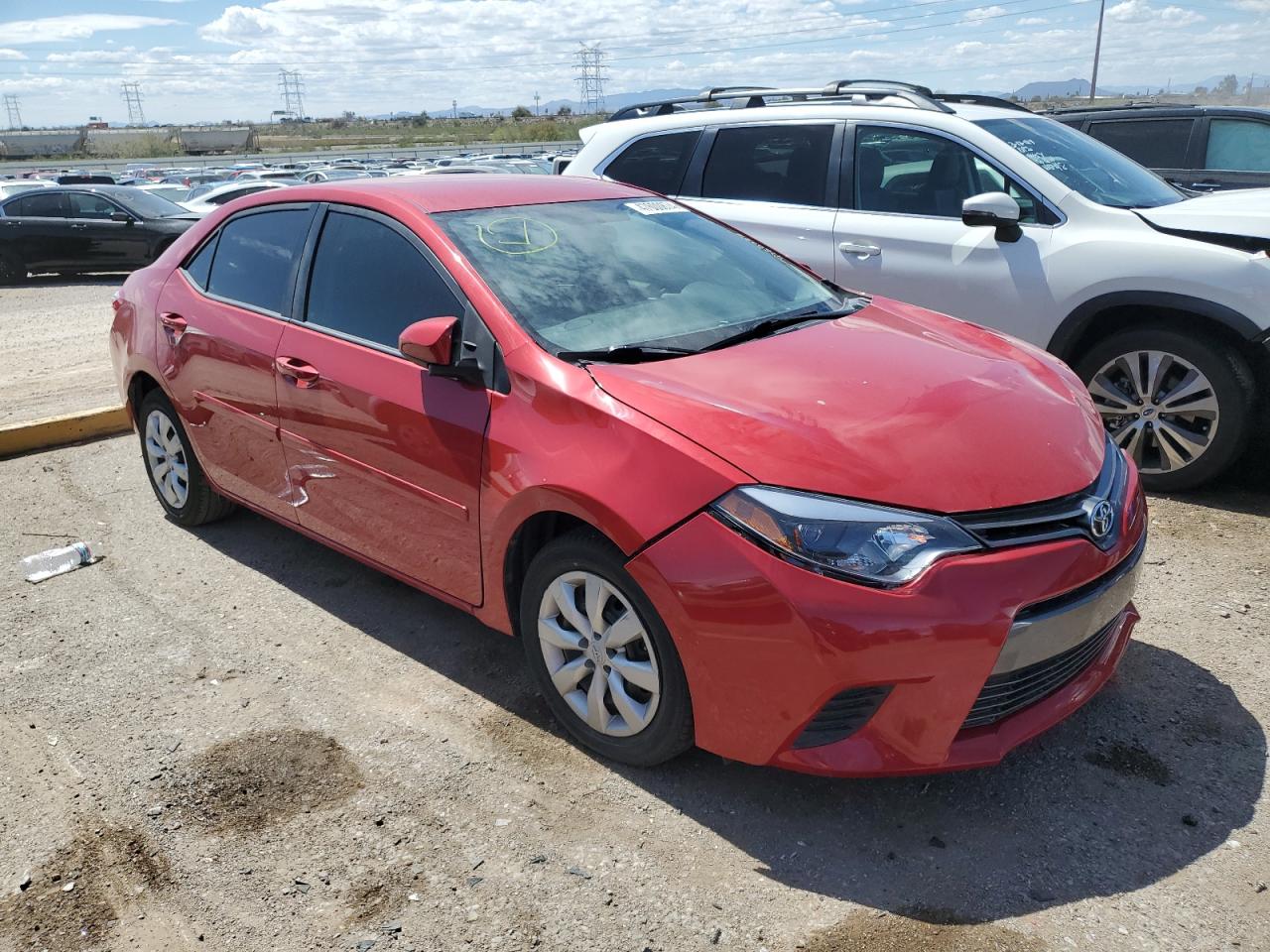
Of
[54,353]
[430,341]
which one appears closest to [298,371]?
[430,341]

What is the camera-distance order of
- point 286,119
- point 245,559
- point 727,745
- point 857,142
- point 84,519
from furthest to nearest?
point 286,119 < point 857,142 < point 84,519 < point 245,559 < point 727,745

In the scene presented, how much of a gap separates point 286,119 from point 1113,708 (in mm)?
175438

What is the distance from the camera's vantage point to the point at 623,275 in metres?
3.63

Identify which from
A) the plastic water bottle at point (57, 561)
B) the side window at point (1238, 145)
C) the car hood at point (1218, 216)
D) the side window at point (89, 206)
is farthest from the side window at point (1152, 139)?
the side window at point (89, 206)

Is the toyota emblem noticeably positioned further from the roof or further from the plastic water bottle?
the plastic water bottle

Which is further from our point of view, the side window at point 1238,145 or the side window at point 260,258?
the side window at point 1238,145

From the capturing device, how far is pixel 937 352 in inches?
133

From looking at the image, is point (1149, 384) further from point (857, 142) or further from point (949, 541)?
point (949, 541)

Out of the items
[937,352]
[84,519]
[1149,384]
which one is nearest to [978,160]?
[1149,384]

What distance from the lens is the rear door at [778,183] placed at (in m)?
6.03

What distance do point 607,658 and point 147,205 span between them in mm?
16509

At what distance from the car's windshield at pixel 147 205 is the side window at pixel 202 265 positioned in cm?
1334

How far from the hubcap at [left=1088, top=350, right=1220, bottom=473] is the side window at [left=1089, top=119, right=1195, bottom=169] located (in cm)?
599

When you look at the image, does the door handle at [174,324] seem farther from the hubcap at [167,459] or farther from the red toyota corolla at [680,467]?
the hubcap at [167,459]
